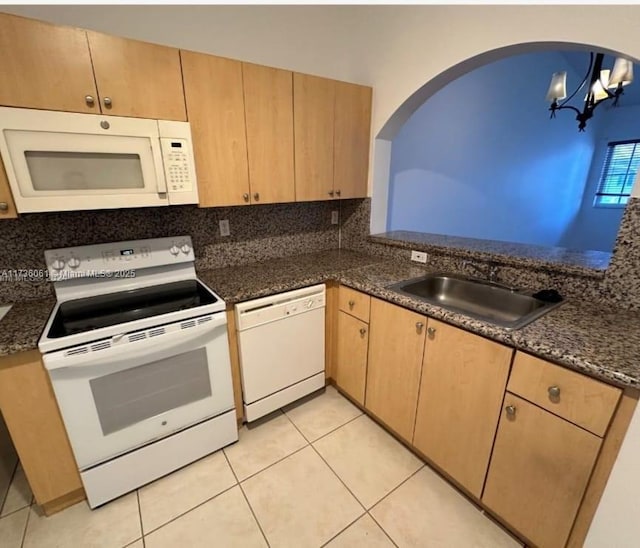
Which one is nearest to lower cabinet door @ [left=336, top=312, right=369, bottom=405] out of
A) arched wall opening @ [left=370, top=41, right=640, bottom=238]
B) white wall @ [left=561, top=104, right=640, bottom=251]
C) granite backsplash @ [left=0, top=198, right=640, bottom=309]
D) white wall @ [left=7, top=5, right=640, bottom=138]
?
granite backsplash @ [left=0, top=198, right=640, bottom=309]

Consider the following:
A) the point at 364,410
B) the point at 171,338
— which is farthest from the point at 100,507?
the point at 364,410

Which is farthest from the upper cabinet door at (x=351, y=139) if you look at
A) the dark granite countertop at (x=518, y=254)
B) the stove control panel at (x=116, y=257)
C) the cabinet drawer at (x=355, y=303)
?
the stove control panel at (x=116, y=257)

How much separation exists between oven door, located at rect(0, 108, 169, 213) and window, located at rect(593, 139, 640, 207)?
752cm

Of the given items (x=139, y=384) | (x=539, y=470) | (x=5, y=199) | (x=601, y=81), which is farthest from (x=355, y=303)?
(x=601, y=81)

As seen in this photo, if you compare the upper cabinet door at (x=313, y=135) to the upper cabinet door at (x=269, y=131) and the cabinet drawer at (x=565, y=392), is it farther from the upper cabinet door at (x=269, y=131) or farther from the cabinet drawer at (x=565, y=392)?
the cabinet drawer at (x=565, y=392)

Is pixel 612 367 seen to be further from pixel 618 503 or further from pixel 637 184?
pixel 637 184

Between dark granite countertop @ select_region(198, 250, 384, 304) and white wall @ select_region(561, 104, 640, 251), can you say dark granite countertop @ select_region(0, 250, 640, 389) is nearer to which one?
dark granite countertop @ select_region(198, 250, 384, 304)

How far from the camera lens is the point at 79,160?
49.8 inches

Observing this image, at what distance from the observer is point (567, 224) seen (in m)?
5.81

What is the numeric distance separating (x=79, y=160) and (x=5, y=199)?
0.99 feet

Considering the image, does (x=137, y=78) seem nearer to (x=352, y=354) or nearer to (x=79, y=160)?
(x=79, y=160)

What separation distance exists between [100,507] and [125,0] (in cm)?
247

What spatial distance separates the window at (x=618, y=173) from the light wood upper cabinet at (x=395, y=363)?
657 cm

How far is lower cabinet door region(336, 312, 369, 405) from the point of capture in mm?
1811
